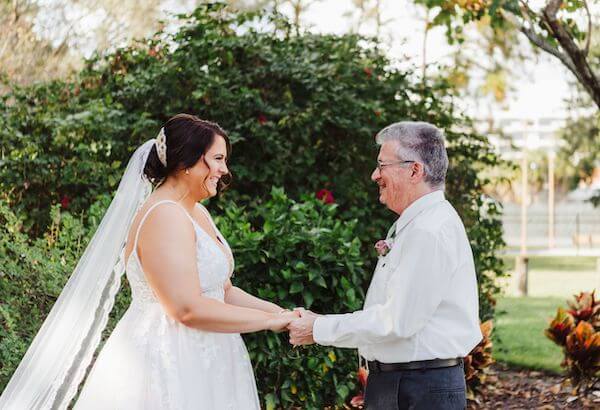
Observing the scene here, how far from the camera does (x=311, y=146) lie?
722cm

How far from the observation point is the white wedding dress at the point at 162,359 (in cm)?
325

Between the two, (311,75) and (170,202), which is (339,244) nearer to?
(170,202)

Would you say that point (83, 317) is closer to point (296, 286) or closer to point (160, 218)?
point (160, 218)

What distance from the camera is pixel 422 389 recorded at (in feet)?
9.62

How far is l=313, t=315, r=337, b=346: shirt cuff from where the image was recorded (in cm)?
306

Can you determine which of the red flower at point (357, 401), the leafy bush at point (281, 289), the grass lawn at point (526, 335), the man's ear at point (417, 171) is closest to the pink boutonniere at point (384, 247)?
the man's ear at point (417, 171)

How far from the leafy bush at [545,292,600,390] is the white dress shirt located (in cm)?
388

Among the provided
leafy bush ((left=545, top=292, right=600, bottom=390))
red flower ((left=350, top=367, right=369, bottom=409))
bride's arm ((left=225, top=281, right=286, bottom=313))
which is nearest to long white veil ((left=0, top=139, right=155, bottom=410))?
bride's arm ((left=225, top=281, right=286, bottom=313))

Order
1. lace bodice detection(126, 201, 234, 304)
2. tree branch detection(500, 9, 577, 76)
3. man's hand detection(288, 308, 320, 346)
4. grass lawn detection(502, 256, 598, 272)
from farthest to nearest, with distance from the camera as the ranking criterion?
grass lawn detection(502, 256, 598, 272)
tree branch detection(500, 9, 577, 76)
man's hand detection(288, 308, 320, 346)
lace bodice detection(126, 201, 234, 304)

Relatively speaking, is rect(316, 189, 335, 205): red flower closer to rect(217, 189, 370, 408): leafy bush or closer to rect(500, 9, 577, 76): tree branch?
rect(217, 189, 370, 408): leafy bush

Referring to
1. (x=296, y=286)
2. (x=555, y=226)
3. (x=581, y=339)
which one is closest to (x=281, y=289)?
(x=296, y=286)

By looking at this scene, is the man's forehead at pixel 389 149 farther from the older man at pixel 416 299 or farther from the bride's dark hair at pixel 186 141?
the bride's dark hair at pixel 186 141

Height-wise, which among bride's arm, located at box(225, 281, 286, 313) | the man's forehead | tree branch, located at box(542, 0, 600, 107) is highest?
tree branch, located at box(542, 0, 600, 107)

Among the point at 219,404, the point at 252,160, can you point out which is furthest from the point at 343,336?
the point at 252,160
